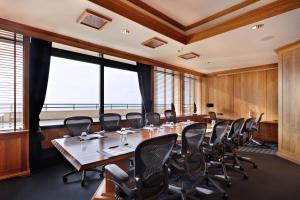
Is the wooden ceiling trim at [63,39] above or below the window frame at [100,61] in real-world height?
above

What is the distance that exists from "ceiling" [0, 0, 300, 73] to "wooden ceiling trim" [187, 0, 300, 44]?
114mm

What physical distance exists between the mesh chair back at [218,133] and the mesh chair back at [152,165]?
1.20 metres

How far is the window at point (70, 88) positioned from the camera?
4.13m

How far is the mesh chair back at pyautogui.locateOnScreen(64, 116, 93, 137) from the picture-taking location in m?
2.89

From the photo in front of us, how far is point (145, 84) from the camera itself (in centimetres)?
527

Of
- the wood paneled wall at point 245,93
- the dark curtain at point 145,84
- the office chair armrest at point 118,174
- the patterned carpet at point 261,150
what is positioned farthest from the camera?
the wood paneled wall at point 245,93

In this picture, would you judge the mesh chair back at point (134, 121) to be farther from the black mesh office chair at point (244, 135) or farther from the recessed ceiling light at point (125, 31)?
the black mesh office chair at point (244, 135)

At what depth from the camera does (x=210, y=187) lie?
258cm

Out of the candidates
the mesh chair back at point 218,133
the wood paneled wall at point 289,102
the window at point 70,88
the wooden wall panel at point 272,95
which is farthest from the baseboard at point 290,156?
the window at point 70,88

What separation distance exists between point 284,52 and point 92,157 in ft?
16.1

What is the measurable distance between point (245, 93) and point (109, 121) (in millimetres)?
5559

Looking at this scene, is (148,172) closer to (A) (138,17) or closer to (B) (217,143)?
(B) (217,143)

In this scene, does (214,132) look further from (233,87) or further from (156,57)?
(233,87)

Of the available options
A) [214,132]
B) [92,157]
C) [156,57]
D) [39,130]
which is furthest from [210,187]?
[156,57]
